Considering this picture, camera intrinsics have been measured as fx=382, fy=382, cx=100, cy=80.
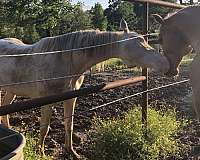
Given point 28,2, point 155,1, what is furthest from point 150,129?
point 28,2

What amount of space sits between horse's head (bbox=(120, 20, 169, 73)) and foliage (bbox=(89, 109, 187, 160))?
86cm

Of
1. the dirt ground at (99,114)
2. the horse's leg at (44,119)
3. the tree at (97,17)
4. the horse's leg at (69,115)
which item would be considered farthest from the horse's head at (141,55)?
the tree at (97,17)

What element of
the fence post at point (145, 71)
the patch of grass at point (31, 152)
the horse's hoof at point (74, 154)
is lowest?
the horse's hoof at point (74, 154)

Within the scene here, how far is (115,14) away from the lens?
3098 cm

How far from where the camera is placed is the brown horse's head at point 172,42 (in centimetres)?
360

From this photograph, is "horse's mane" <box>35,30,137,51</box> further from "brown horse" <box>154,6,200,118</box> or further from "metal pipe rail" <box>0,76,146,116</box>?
"metal pipe rail" <box>0,76,146,116</box>

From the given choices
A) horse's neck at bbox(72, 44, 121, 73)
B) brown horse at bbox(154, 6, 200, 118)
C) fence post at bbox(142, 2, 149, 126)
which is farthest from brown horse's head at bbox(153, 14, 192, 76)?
fence post at bbox(142, 2, 149, 126)

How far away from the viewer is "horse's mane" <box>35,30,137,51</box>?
3.93m

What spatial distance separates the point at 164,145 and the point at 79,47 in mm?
1561

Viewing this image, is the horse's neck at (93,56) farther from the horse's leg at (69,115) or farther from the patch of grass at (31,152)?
the patch of grass at (31,152)

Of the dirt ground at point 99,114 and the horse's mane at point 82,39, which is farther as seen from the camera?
the dirt ground at point 99,114

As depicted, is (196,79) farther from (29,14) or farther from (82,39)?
(29,14)

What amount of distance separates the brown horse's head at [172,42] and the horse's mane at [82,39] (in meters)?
0.35

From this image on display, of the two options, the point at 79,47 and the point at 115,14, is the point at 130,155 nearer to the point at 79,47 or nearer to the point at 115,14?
the point at 79,47
